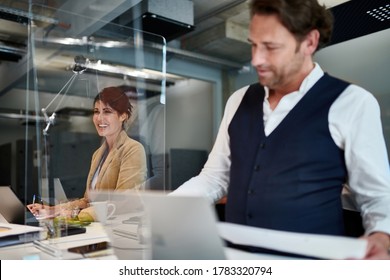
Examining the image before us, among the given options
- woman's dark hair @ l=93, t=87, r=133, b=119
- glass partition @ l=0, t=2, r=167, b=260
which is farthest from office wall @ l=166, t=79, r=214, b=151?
woman's dark hair @ l=93, t=87, r=133, b=119

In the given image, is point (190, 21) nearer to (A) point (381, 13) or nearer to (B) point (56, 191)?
(A) point (381, 13)

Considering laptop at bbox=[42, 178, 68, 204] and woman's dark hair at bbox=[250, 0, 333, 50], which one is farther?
laptop at bbox=[42, 178, 68, 204]

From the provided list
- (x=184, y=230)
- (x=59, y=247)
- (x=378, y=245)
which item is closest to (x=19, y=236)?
(x=59, y=247)

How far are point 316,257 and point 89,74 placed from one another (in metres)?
1.35

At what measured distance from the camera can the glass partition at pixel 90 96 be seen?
4.59 feet

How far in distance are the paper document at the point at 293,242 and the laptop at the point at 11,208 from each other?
3.35ft

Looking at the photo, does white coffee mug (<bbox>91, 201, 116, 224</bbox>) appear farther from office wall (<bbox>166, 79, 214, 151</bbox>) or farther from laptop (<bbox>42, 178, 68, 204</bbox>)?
office wall (<bbox>166, 79, 214, 151</bbox>)

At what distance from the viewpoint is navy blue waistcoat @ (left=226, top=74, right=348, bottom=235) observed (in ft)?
2.20

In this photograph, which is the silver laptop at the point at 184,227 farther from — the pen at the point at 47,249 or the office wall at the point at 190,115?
the office wall at the point at 190,115

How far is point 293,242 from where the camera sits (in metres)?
0.58

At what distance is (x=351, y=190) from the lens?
2.27 feet

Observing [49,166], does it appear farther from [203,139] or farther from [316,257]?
[316,257]

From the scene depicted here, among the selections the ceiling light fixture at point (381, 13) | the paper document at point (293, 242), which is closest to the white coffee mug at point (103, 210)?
the paper document at point (293, 242)
